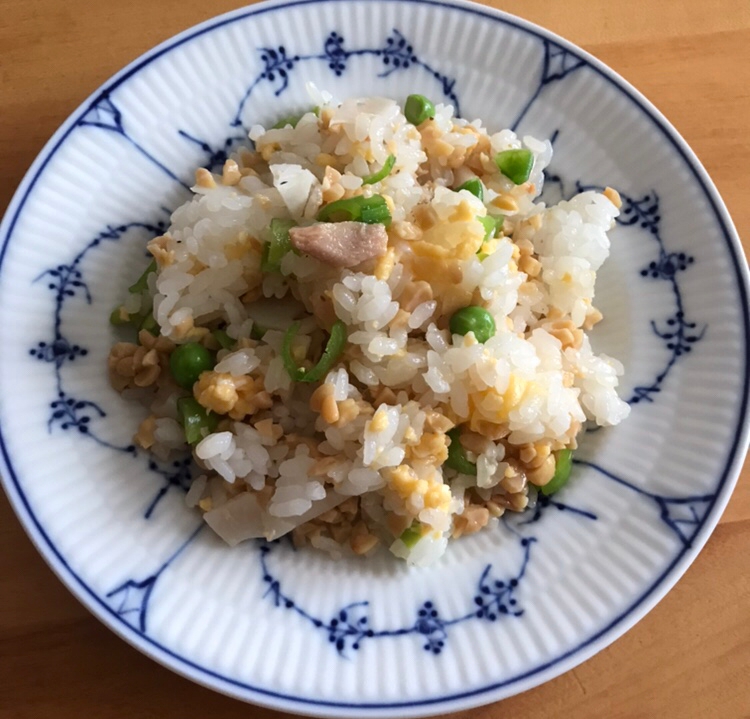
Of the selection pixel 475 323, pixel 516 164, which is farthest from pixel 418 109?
pixel 475 323

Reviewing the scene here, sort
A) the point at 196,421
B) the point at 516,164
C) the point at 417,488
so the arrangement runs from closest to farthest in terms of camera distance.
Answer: the point at 417,488 < the point at 196,421 < the point at 516,164

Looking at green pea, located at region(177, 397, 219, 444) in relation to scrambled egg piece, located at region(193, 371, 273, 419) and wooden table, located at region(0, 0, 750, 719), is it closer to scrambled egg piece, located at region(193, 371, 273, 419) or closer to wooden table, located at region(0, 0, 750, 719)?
scrambled egg piece, located at region(193, 371, 273, 419)

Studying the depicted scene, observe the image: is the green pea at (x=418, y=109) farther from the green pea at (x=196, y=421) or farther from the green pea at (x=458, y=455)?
the green pea at (x=196, y=421)

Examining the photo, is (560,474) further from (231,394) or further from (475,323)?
(231,394)

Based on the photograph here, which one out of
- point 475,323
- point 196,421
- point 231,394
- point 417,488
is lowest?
point 196,421

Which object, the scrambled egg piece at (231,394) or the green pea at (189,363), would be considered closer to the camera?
the scrambled egg piece at (231,394)

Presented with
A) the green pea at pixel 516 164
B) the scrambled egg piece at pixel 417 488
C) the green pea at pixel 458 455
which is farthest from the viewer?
the green pea at pixel 516 164

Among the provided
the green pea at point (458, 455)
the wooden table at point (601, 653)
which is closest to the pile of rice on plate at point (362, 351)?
the green pea at point (458, 455)

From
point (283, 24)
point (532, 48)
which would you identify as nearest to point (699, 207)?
point (532, 48)

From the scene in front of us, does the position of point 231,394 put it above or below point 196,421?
above
